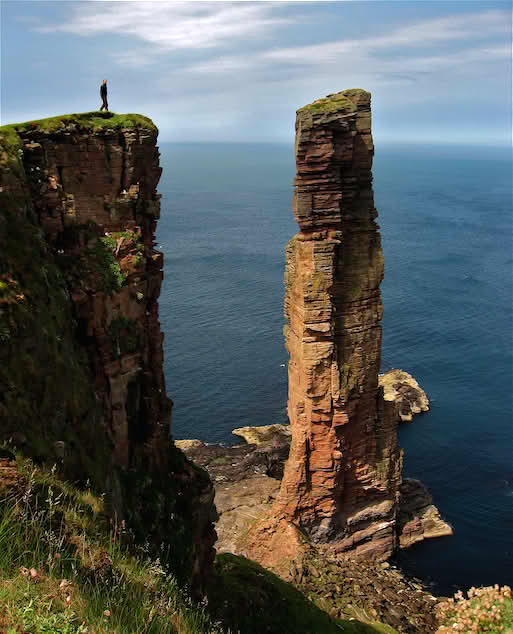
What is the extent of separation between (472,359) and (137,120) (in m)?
87.8

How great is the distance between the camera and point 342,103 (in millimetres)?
42438

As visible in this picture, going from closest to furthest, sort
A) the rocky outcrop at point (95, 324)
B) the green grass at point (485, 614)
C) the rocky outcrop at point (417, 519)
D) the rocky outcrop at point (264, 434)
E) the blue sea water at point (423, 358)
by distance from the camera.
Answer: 1. the rocky outcrop at point (95, 324)
2. the green grass at point (485, 614)
3. the rocky outcrop at point (417, 519)
4. the blue sea water at point (423, 358)
5. the rocky outcrop at point (264, 434)

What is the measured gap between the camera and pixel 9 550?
12461 mm

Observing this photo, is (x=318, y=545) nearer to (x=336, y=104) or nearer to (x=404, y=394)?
(x=336, y=104)

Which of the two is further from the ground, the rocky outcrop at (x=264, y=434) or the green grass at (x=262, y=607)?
the green grass at (x=262, y=607)

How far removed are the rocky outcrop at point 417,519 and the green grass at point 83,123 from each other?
44.5 m

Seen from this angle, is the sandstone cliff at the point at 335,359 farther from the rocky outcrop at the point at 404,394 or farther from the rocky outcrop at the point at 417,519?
the rocky outcrop at the point at 404,394

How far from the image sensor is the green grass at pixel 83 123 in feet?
68.5

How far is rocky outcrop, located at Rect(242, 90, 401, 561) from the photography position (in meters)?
43.5

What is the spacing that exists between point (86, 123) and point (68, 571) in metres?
15.4

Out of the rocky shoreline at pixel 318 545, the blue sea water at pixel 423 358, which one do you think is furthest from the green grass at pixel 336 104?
the blue sea water at pixel 423 358

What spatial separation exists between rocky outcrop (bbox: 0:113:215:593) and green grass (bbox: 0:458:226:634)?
1307mm

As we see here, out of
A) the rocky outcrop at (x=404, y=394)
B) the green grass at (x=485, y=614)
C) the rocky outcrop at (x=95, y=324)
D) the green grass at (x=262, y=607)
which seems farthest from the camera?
the rocky outcrop at (x=404, y=394)

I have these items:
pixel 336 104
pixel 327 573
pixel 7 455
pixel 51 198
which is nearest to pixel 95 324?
pixel 51 198
